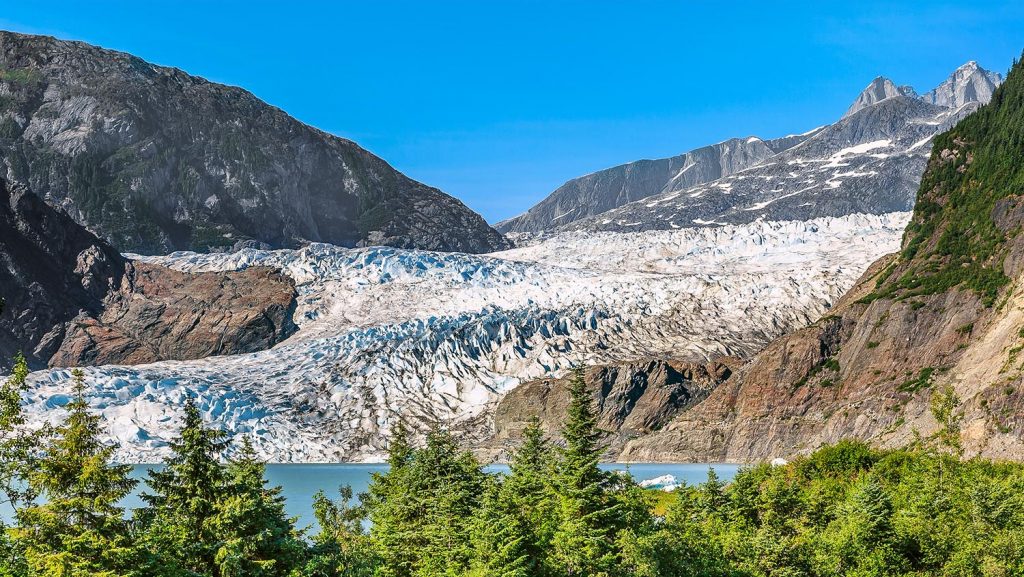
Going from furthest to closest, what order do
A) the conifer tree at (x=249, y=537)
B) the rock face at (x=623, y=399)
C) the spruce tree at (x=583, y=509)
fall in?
the rock face at (x=623, y=399), the spruce tree at (x=583, y=509), the conifer tree at (x=249, y=537)

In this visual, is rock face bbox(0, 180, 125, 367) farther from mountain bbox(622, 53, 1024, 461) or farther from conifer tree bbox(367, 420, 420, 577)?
conifer tree bbox(367, 420, 420, 577)

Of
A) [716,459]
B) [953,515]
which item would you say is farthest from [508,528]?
[716,459]

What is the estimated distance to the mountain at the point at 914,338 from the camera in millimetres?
93875

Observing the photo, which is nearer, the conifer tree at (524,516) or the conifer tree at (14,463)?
the conifer tree at (14,463)

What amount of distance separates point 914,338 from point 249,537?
94313 mm

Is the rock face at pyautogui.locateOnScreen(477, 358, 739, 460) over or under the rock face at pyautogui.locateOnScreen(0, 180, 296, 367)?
under

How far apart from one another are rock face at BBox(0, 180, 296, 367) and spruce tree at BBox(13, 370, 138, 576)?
158044 mm

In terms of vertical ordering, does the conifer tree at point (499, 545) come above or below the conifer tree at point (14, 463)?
below

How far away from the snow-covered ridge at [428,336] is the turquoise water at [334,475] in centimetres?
839

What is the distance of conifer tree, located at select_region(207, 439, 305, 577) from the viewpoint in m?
26.3

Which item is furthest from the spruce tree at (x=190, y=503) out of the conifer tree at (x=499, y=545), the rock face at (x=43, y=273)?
the rock face at (x=43, y=273)

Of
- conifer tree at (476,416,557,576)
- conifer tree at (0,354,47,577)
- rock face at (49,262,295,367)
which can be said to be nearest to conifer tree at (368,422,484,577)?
conifer tree at (476,416,557,576)

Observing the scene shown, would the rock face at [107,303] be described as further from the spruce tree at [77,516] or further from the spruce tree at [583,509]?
the spruce tree at [77,516]

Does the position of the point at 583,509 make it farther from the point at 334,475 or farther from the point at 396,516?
the point at 334,475
